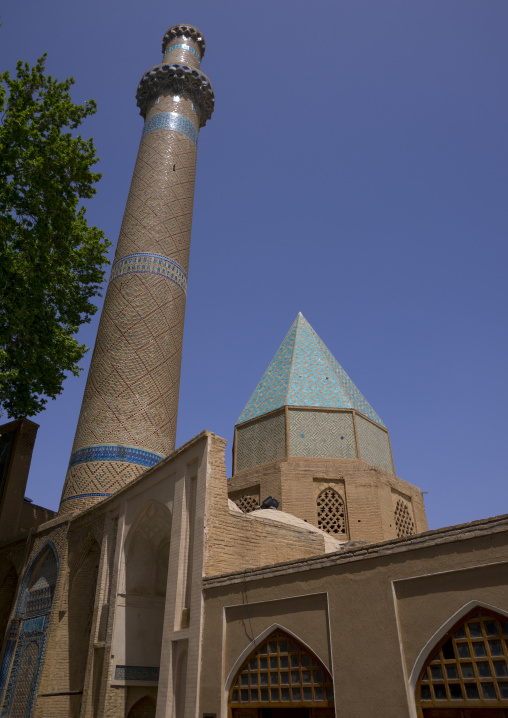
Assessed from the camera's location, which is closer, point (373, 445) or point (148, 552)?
point (148, 552)

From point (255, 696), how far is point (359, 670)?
3.65 feet

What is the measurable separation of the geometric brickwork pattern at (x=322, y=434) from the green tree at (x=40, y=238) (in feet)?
13.6

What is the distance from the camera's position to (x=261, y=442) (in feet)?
35.5

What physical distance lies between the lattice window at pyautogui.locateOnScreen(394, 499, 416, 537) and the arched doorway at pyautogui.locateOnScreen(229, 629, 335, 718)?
18.6ft

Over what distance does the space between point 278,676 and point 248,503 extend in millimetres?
5665

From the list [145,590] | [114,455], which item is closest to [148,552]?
[145,590]

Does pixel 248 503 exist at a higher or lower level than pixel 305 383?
lower

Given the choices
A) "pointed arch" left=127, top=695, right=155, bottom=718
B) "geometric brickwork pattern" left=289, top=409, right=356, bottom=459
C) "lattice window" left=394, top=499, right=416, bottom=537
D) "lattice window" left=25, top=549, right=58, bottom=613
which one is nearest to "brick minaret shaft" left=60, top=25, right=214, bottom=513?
"lattice window" left=25, top=549, right=58, bottom=613

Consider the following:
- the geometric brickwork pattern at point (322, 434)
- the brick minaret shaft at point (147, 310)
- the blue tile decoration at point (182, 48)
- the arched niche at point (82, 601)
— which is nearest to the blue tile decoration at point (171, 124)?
the brick minaret shaft at point (147, 310)

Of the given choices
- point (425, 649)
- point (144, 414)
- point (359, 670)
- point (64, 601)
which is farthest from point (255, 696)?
point (144, 414)

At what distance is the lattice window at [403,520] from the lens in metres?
9.88

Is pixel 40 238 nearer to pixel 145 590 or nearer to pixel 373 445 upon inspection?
pixel 145 590

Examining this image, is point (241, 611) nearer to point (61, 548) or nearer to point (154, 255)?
point (61, 548)

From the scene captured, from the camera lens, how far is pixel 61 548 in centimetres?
848
